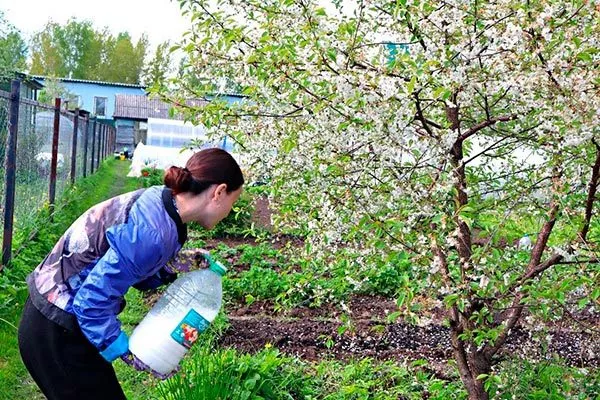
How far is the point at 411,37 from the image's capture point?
3.49m

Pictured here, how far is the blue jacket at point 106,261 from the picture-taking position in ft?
8.33

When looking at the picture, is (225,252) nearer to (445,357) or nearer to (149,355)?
(445,357)

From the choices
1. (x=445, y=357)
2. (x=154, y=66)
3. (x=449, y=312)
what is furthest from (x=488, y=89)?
(x=154, y=66)

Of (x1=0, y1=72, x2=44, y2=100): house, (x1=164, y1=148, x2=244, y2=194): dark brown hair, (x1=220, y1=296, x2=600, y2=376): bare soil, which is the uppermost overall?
(x1=164, y1=148, x2=244, y2=194): dark brown hair

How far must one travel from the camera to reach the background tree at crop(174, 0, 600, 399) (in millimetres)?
2871

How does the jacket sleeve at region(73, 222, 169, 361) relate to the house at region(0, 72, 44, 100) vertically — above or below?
above

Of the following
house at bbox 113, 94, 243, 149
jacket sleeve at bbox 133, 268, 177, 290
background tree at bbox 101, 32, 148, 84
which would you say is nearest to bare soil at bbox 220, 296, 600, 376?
jacket sleeve at bbox 133, 268, 177, 290

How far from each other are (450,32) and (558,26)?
16.8 inches

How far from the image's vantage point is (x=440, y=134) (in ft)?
10.4

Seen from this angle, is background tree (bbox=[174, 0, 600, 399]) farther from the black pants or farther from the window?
the window

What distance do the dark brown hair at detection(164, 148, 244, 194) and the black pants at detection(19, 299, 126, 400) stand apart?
62 cm

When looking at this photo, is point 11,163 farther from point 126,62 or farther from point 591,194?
point 126,62

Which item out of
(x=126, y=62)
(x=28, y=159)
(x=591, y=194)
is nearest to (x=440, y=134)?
(x=591, y=194)

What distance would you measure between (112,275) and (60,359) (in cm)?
42
